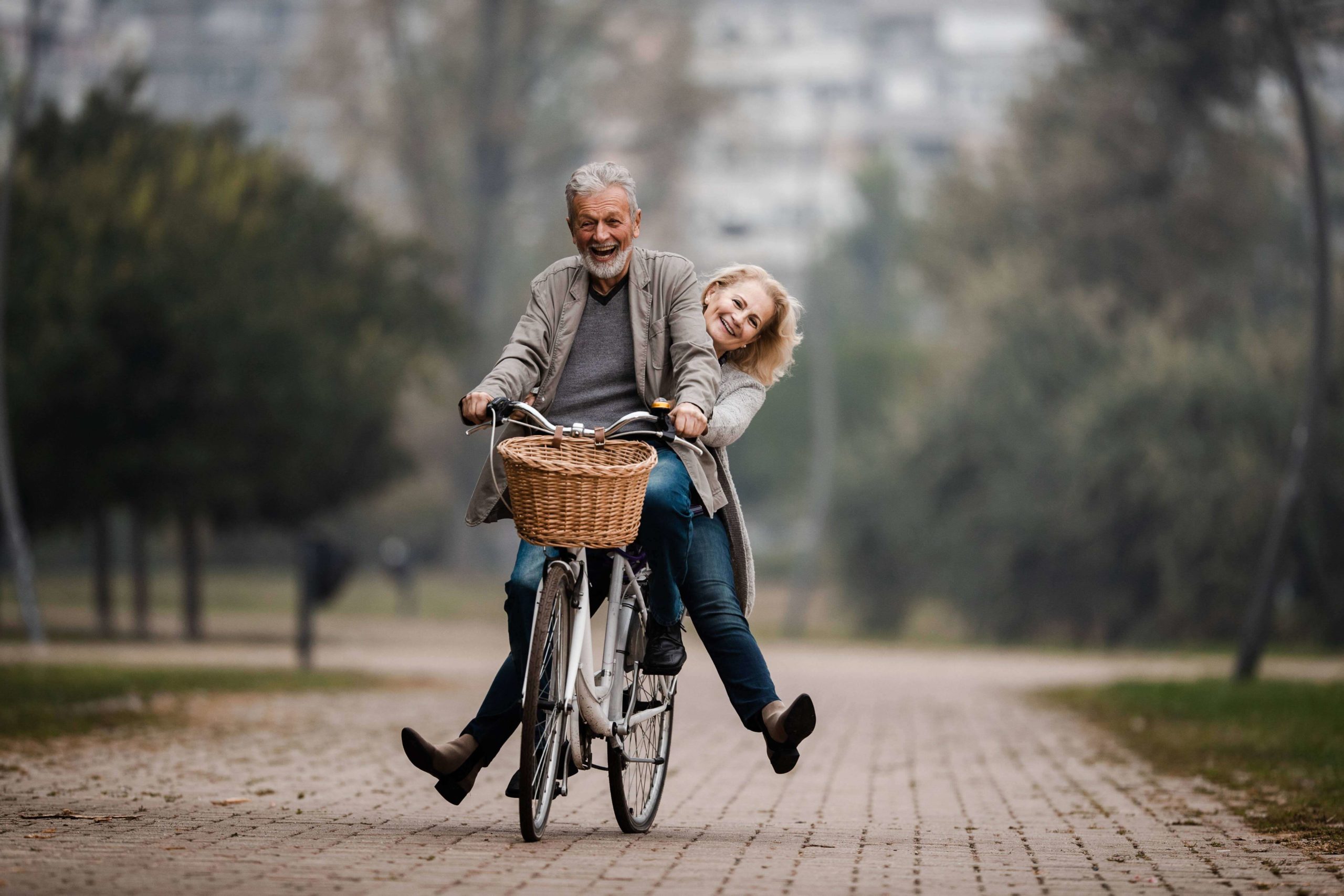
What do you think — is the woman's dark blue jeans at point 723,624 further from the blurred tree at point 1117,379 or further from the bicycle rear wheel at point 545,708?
the blurred tree at point 1117,379

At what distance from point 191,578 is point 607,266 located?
838 inches

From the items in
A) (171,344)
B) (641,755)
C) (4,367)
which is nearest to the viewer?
(641,755)

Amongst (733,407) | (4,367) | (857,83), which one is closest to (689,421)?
(733,407)

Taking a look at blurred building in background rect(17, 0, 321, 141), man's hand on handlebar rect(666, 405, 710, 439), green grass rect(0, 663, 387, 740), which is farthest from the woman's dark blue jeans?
blurred building in background rect(17, 0, 321, 141)

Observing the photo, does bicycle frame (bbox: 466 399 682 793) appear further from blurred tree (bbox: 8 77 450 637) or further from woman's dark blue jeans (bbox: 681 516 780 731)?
blurred tree (bbox: 8 77 450 637)

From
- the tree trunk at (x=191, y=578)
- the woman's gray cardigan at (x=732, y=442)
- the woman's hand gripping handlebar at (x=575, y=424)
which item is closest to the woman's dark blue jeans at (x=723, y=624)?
the woman's gray cardigan at (x=732, y=442)

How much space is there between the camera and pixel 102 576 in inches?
1041

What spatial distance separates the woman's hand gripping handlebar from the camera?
5609 mm

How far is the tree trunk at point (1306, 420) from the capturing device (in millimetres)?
17500

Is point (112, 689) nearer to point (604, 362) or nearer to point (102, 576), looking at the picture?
point (604, 362)

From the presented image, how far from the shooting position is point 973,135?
114 meters

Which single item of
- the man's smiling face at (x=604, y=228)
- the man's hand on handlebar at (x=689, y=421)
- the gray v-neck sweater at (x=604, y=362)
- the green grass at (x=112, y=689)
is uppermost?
the man's smiling face at (x=604, y=228)

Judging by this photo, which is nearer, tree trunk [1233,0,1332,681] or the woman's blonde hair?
the woman's blonde hair

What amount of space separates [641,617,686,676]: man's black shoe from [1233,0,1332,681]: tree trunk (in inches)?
484
